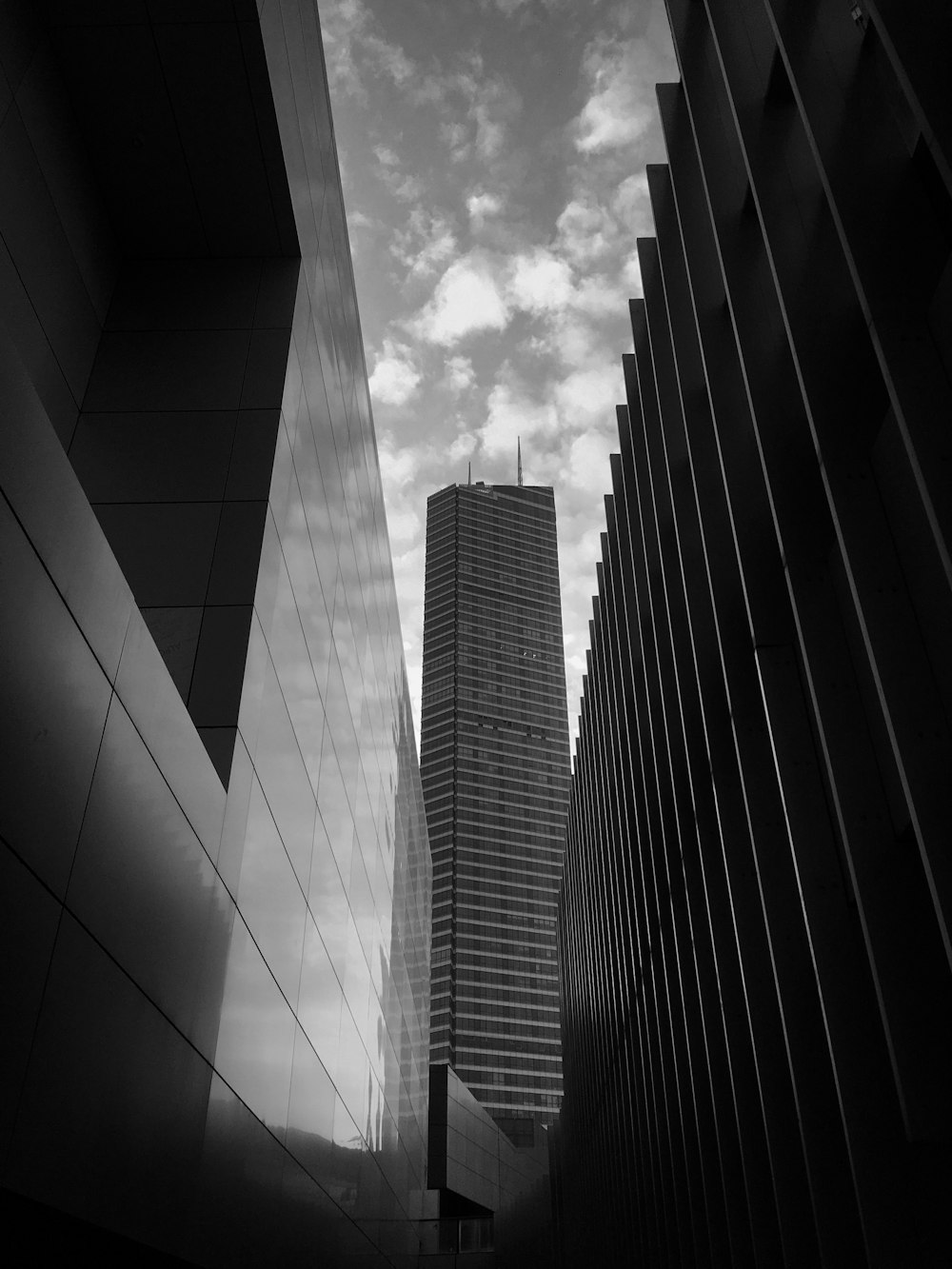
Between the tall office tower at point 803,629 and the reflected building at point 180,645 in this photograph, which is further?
the tall office tower at point 803,629

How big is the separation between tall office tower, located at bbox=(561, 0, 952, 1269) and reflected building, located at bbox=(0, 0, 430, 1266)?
17.9ft

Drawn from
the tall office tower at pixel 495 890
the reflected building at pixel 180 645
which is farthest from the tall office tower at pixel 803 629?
the tall office tower at pixel 495 890

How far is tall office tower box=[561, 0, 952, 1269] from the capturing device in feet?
24.7

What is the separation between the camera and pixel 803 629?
941cm

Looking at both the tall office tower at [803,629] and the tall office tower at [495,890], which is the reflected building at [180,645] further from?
the tall office tower at [495,890]

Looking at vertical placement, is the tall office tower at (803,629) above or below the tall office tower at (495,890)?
below

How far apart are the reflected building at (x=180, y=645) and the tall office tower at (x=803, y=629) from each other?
17.9ft

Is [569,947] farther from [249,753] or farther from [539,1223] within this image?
[249,753]

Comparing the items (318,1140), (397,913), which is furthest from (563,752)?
(318,1140)

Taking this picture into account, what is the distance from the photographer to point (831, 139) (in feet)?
27.3

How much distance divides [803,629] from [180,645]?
246 inches

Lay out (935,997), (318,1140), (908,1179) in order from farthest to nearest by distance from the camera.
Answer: (318,1140), (908,1179), (935,997)

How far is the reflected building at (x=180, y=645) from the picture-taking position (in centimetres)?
609

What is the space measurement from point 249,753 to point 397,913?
16720 mm
